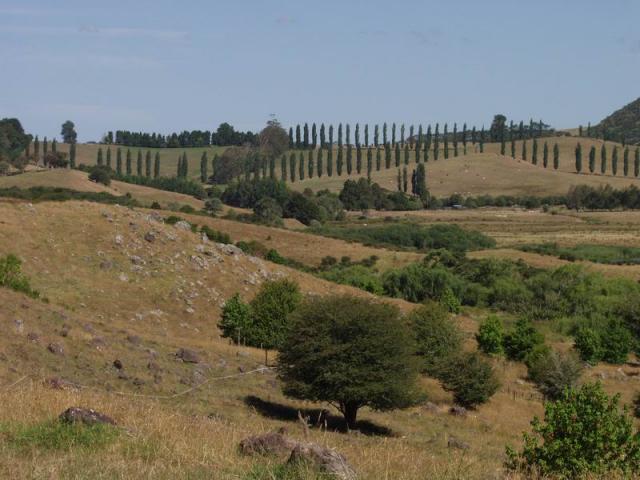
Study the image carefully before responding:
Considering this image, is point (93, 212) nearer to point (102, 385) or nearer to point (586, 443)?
point (102, 385)

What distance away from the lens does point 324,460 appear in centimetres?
911

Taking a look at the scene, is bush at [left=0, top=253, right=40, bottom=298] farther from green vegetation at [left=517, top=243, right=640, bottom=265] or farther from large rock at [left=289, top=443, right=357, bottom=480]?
green vegetation at [left=517, top=243, right=640, bottom=265]

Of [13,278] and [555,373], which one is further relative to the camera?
[555,373]

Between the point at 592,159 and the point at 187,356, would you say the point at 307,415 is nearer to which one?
the point at 187,356

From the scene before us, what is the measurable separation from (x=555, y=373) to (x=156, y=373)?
72.6 ft

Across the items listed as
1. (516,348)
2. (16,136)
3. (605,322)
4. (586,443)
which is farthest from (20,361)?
(16,136)

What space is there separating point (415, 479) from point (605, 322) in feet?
181

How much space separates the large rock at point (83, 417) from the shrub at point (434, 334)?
35.1 metres

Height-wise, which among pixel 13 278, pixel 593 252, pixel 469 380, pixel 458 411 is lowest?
pixel 458 411

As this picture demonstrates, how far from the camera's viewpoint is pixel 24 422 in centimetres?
1109

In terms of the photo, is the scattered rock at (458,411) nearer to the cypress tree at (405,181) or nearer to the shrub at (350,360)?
the shrub at (350,360)

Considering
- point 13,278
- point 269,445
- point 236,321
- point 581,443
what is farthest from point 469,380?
point 269,445

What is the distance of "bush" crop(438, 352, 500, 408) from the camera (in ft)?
135

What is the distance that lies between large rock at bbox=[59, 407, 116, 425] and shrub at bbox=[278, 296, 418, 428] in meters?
19.9
